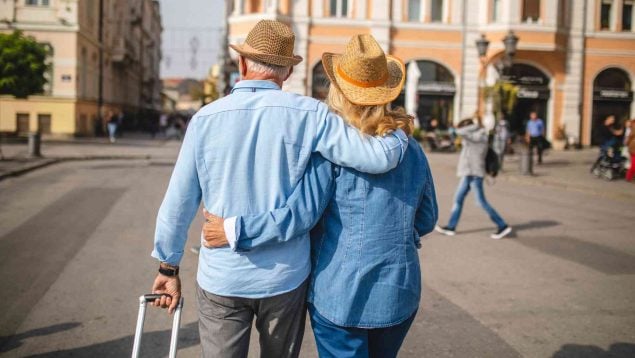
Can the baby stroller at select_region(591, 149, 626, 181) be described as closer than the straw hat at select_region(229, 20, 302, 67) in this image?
No

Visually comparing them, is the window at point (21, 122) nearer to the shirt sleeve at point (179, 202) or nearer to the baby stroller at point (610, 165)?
the baby stroller at point (610, 165)

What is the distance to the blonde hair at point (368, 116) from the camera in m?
2.36

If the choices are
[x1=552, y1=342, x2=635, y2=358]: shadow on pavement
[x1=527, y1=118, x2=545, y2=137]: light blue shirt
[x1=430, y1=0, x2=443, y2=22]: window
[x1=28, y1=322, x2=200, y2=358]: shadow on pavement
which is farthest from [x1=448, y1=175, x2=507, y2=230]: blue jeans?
[x1=430, y1=0, x2=443, y2=22]: window

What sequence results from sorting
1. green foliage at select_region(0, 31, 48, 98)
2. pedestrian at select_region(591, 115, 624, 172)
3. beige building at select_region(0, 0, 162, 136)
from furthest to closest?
beige building at select_region(0, 0, 162, 136), green foliage at select_region(0, 31, 48, 98), pedestrian at select_region(591, 115, 624, 172)

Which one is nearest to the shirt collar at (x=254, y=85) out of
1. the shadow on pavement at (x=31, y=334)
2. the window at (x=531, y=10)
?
the shadow on pavement at (x=31, y=334)

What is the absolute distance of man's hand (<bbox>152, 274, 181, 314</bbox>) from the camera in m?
2.54

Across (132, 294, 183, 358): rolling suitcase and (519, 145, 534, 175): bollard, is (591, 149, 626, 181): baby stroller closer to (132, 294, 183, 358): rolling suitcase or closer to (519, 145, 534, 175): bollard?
(519, 145, 534, 175): bollard

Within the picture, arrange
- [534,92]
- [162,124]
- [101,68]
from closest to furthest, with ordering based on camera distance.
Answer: [534,92], [101,68], [162,124]

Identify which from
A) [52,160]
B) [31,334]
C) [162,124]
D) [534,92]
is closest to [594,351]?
[31,334]

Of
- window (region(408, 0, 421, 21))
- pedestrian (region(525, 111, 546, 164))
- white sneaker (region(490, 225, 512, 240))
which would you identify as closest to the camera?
white sneaker (region(490, 225, 512, 240))

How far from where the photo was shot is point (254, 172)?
2.33 metres

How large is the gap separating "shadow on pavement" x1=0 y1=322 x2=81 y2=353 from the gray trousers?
2.35m

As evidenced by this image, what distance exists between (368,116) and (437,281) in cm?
385

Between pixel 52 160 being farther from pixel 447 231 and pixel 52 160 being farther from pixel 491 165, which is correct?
pixel 491 165
